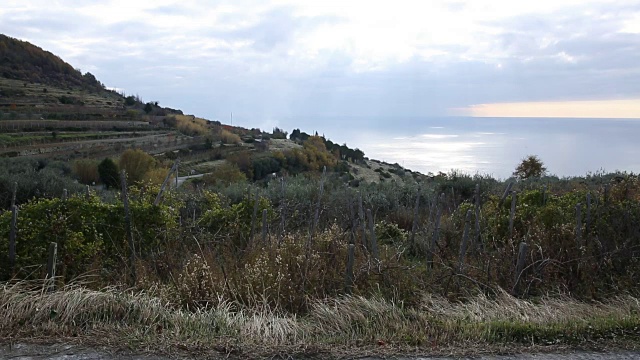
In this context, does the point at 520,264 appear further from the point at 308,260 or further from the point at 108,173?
the point at 108,173

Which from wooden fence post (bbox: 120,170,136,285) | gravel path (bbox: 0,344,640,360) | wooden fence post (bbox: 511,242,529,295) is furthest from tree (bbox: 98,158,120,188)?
wooden fence post (bbox: 511,242,529,295)

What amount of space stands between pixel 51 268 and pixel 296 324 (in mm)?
2793

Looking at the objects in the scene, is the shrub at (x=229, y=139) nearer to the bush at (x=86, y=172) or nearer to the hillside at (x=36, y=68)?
the bush at (x=86, y=172)

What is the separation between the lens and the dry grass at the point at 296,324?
3924mm

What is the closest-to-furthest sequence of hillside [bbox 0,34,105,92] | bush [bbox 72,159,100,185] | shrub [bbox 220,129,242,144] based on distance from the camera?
bush [bbox 72,159,100,185] → shrub [bbox 220,129,242,144] → hillside [bbox 0,34,105,92]

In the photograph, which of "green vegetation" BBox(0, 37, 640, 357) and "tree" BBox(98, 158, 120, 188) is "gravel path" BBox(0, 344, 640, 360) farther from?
"tree" BBox(98, 158, 120, 188)

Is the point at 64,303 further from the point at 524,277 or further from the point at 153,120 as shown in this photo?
the point at 153,120

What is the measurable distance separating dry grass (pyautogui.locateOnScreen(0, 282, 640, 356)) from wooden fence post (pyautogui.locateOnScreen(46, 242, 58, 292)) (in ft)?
0.82

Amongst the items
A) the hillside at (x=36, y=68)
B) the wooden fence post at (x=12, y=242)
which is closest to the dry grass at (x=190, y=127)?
the hillside at (x=36, y=68)

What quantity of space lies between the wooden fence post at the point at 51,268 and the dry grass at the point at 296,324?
0.82ft

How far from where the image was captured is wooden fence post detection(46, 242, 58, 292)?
5.00 metres

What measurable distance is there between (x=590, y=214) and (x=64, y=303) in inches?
275

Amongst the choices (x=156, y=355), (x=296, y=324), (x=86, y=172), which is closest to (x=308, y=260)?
(x=296, y=324)

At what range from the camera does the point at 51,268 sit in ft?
17.4
